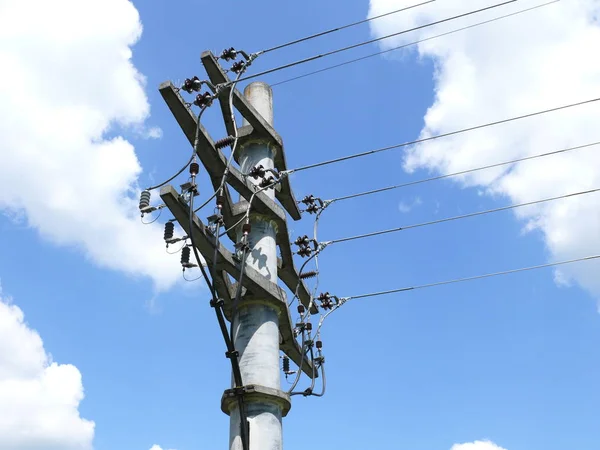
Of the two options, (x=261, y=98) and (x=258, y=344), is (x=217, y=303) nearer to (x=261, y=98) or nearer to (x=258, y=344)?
(x=258, y=344)

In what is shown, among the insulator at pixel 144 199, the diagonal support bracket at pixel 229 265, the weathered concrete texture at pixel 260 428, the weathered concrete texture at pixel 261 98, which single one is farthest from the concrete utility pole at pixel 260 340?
the insulator at pixel 144 199

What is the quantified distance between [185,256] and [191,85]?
9.03 ft

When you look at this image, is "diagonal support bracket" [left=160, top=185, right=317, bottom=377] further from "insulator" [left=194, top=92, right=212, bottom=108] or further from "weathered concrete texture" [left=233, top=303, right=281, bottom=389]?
"insulator" [left=194, top=92, right=212, bottom=108]

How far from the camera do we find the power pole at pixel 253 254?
8.48 metres

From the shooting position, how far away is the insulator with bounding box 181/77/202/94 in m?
9.26

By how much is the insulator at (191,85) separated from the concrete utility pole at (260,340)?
92.7 inches

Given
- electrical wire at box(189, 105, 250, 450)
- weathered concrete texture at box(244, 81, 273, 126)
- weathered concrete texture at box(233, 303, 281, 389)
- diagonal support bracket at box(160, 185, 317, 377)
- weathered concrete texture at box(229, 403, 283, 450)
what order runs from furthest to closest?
weathered concrete texture at box(244, 81, 273, 126) < weathered concrete texture at box(233, 303, 281, 389) < weathered concrete texture at box(229, 403, 283, 450) < diagonal support bracket at box(160, 185, 317, 377) < electrical wire at box(189, 105, 250, 450)

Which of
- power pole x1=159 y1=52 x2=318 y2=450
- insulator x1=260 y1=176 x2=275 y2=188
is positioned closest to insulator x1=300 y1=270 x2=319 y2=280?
power pole x1=159 y1=52 x2=318 y2=450

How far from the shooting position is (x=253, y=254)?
10250mm

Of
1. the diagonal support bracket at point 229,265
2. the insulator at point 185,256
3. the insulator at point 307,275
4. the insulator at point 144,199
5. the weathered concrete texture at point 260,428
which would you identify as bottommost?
the weathered concrete texture at point 260,428

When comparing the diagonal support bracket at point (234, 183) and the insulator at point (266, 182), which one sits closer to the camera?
the diagonal support bracket at point (234, 183)

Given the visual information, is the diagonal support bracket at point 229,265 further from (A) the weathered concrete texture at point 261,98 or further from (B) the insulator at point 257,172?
(A) the weathered concrete texture at point 261,98

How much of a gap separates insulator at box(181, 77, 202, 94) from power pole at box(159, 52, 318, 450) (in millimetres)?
180

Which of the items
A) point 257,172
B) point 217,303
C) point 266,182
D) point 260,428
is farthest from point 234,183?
point 260,428
